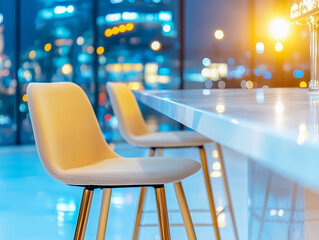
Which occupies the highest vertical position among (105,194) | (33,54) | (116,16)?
(116,16)

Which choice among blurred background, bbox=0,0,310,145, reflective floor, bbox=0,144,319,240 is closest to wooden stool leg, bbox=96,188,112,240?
reflective floor, bbox=0,144,319,240

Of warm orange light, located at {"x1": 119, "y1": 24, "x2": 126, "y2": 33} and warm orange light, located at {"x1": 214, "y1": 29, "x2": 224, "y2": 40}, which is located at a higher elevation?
warm orange light, located at {"x1": 119, "y1": 24, "x2": 126, "y2": 33}

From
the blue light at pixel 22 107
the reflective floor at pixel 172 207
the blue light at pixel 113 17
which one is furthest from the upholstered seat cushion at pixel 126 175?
the blue light at pixel 113 17

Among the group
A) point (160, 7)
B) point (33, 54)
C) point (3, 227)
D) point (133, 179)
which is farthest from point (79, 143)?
point (160, 7)

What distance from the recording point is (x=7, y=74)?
23.0 ft

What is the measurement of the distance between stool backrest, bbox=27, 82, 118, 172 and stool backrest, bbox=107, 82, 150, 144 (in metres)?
0.65

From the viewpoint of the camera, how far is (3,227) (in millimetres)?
2834

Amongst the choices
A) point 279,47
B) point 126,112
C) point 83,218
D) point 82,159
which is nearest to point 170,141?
point 126,112

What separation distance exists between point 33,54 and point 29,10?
2.13 ft

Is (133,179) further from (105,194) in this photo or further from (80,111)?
(80,111)

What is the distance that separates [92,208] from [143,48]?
467 cm

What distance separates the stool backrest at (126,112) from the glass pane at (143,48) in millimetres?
4704

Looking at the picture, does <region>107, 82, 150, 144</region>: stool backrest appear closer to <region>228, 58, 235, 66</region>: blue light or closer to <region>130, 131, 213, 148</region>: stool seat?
<region>130, 131, 213, 148</region>: stool seat

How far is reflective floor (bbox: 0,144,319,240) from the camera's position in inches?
54.9
